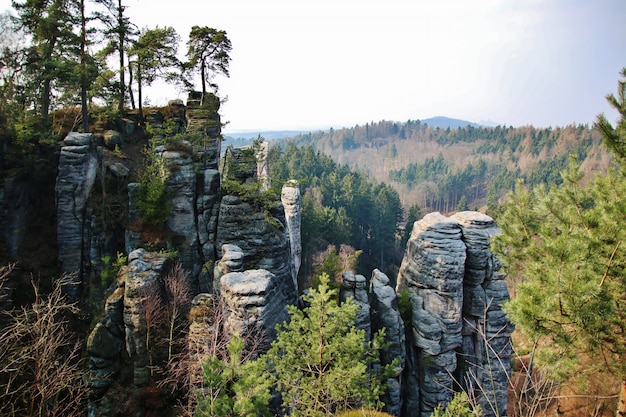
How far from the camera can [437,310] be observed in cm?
1847

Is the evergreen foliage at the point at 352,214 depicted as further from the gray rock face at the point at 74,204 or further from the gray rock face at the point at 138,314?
the gray rock face at the point at 138,314

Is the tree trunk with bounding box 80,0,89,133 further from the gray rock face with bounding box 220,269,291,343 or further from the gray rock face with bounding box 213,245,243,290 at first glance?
the gray rock face with bounding box 220,269,291,343

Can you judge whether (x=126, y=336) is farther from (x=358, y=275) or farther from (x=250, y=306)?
(x=358, y=275)

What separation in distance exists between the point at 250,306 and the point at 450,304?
1123 cm

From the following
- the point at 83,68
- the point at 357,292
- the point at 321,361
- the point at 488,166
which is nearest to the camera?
the point at 321,361

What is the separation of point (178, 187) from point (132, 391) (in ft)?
32.3

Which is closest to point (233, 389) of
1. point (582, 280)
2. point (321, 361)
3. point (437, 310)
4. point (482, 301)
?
point (321, 361)

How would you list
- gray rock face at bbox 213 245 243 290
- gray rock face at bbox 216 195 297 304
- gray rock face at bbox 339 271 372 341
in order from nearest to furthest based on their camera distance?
gray rock face at bbox 213 245 243 290 < gray rock face at bbox 339 271 372 341 < gray rock face at bbox 216 195 297 304

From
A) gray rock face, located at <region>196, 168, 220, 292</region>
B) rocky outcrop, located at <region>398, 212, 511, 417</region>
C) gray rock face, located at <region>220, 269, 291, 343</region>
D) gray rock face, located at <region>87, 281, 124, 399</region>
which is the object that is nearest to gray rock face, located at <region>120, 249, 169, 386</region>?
gray rock face, located at <region>87, 281, 124, 399</region>

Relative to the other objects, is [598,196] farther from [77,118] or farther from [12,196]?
[77,118]

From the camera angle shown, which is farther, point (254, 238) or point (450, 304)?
point (450, 304)

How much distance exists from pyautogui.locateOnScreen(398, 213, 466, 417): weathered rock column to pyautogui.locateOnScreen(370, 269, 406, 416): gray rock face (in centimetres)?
119

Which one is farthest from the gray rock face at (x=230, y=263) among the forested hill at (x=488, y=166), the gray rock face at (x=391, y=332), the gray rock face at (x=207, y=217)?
the forested hill at (x=488, y=166)

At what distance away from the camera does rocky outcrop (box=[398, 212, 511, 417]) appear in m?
18.1
